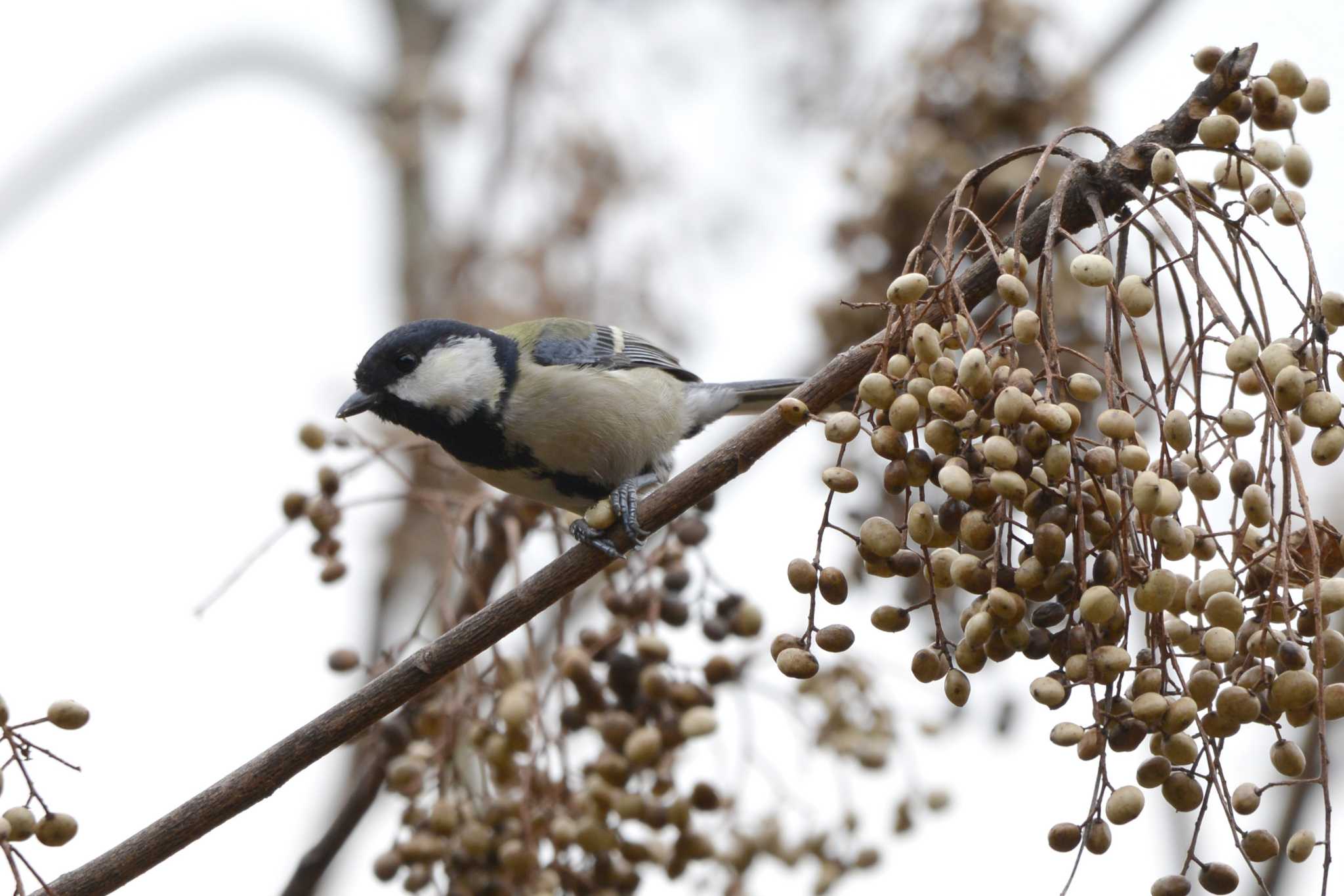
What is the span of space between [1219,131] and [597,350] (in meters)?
2.08

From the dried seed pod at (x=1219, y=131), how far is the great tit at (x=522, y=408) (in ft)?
5.35

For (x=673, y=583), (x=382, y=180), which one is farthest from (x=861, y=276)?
(x=382, y=180)

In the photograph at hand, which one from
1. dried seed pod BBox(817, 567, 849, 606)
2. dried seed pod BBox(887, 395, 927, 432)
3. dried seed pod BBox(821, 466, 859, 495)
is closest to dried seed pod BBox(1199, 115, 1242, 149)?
dried seed pod BBox(887, 395, 927, 432)

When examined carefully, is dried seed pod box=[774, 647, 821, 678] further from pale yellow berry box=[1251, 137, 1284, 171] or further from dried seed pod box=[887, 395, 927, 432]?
pale yellow berry box=[1251, 137, 1284, 171]

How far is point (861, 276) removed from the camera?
→ 362cm

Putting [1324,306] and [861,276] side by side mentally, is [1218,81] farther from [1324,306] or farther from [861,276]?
[861,276]

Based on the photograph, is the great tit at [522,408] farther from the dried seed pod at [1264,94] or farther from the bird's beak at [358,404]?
→ the dried seed pod at [1264,94]

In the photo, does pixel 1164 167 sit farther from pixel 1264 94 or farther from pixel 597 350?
pixel 597 350

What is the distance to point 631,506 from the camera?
102 inches

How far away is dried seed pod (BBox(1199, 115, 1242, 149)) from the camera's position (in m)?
1.52

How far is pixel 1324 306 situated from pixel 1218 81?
0.32 m

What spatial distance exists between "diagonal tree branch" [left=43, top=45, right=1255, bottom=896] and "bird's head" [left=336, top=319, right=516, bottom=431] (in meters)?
1.16

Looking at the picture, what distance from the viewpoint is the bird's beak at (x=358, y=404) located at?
10.2 ft

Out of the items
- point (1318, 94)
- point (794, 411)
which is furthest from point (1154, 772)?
point (1318, 94)
